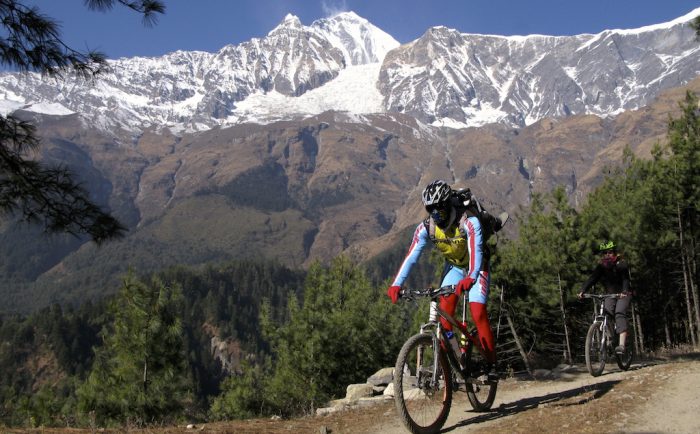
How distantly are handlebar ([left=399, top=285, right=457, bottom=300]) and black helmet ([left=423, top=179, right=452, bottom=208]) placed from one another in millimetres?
1095

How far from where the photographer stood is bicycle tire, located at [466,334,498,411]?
8398mm

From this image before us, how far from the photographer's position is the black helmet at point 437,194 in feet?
26.8

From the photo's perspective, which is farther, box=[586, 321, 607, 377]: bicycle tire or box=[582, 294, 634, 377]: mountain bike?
box=[582, 294, 634, 377]: mountain bike

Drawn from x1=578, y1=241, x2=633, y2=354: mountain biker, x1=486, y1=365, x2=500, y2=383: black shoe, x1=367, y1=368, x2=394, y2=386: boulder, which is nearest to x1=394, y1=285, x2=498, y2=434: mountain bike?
x1=486, y1=365, x2=500, y2=383: black shoe

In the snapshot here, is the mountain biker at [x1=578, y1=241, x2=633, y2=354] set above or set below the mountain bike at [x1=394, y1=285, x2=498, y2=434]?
above

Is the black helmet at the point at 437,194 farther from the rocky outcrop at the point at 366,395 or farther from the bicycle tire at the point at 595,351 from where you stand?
the bicycle tire at the point at 595,351

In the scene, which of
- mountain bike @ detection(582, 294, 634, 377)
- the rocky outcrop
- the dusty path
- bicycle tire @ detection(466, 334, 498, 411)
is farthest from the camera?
mountain bike @ detection(582, 294, 634, 377)

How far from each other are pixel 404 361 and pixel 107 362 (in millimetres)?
24046

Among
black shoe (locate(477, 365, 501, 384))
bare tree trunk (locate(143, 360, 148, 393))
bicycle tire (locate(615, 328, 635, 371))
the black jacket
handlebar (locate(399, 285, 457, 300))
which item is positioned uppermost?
the black jacket

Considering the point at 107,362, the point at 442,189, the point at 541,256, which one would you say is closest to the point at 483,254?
the point at 442,189

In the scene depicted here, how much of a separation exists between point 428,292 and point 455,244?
925 millimetres

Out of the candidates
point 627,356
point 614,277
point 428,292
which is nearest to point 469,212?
point 428,292

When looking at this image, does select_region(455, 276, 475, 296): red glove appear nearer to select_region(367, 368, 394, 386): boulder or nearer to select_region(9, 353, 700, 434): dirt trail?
select_region(9, 353, 700, 434): dirt trail

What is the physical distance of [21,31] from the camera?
9.58 metres
